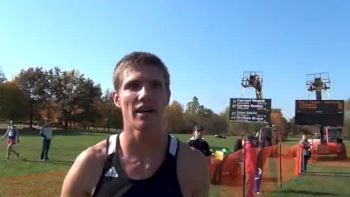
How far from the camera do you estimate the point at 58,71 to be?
98.6 meters

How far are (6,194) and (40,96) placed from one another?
272ft

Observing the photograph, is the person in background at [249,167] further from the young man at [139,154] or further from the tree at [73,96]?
the tree at [73,96]

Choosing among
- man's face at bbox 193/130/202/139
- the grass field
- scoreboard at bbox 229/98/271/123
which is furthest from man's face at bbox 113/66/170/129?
scoreboard at bbox 229/98/271/123

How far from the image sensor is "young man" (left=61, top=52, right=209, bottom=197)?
221 cm

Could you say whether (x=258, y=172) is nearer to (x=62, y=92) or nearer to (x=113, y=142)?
(x=113, y=142)

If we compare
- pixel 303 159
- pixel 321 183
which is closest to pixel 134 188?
pixel 321 183

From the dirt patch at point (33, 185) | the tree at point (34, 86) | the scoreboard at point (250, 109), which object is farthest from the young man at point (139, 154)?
the tree at point (34, 86)

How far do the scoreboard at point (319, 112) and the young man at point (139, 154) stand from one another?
1260 inches

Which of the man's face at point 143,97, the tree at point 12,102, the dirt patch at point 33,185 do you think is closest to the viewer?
the man's face at point 143,97

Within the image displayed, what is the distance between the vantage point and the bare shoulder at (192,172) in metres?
2.34

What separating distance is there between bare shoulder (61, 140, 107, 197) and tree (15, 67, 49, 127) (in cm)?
9020

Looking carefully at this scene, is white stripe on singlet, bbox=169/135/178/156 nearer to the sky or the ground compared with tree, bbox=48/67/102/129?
nearer to the ground

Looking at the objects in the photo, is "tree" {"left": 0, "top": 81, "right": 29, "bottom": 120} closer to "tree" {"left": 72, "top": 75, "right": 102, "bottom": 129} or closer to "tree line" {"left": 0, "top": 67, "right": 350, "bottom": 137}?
"tree line" {"left": 0, "top": 67, "right": 350, "bottom": 137}

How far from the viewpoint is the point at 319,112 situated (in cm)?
3331
